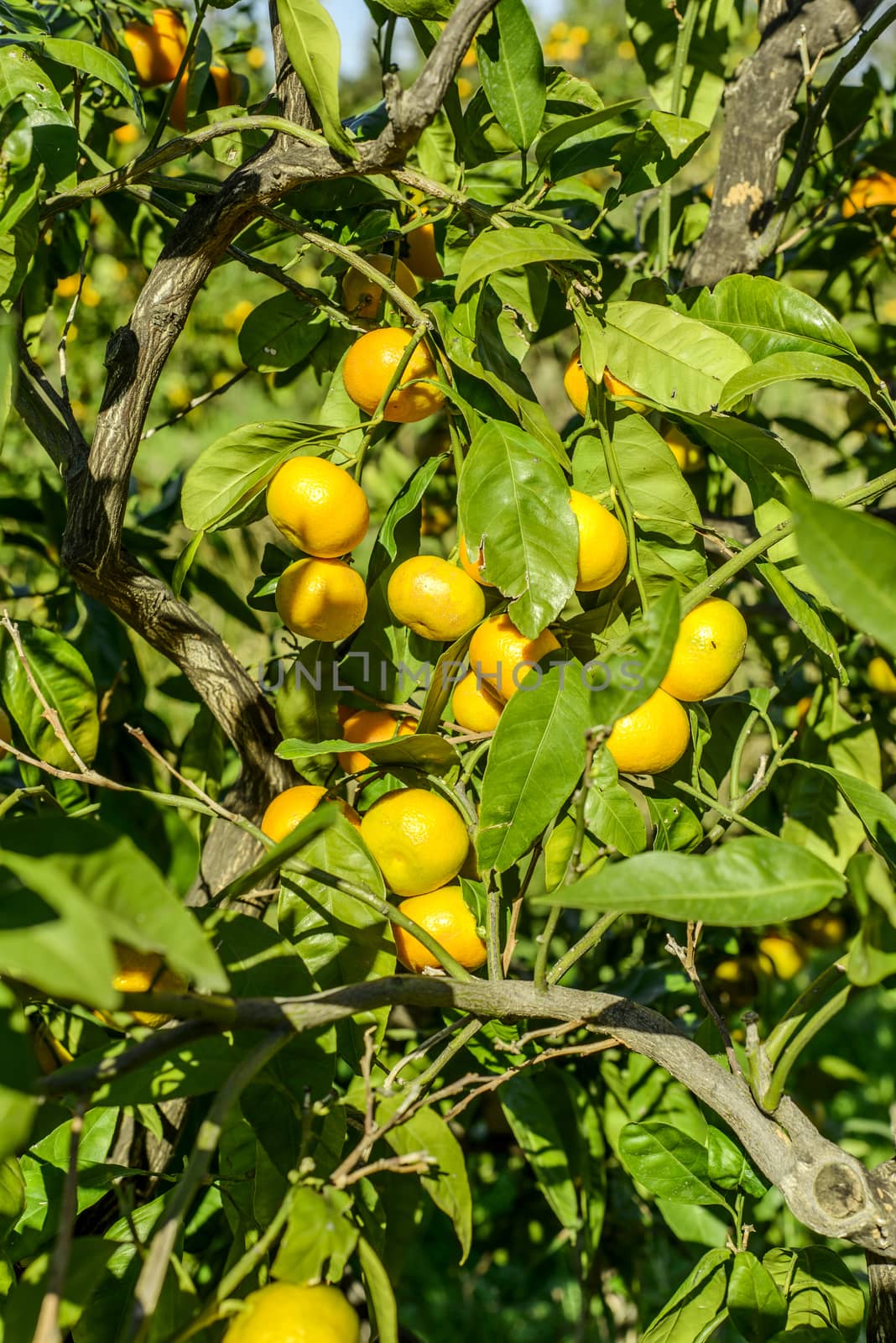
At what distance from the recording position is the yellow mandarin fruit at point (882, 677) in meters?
1.15

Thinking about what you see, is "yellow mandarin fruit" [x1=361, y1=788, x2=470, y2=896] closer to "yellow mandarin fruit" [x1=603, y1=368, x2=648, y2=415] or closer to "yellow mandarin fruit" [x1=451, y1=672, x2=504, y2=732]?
"yellow mandarin fruit" [x1=451, y1=672, x2=504, y2=732]

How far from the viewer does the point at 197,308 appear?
2.44 m

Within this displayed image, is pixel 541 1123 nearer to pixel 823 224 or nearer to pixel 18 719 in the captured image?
pixel 18 719

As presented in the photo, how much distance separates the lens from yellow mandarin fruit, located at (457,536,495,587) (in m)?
0.64

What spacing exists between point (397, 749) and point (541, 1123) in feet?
1.38

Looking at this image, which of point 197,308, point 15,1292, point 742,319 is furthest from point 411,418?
point 197,308

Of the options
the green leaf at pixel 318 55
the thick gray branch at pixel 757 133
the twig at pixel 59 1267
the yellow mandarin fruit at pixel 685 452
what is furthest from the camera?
the yellow mandarin fruit at pixel 685 452

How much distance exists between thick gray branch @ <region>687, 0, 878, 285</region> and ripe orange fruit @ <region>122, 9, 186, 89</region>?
0.58m

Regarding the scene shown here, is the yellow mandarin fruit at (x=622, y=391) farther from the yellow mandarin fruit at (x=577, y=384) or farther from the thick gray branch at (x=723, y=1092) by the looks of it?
the thick gray branch at (x=723, y=1092)

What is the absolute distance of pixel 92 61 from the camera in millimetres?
708

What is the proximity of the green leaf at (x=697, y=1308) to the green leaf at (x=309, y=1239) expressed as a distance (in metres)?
0.32

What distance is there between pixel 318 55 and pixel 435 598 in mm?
316

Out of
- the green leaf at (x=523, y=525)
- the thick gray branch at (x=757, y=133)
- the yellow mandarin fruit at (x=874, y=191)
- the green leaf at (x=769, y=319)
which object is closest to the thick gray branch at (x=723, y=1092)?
the green leaf at (x=523, y=525)

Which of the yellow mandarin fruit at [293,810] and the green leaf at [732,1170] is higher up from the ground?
the yellow mandarin fruit at [293,810]
